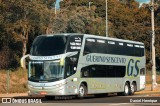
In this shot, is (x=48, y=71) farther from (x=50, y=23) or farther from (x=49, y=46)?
(x=50, y=23)

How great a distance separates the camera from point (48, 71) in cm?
2652

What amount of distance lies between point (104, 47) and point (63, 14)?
2977 cm

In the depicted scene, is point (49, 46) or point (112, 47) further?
point (112, 47)

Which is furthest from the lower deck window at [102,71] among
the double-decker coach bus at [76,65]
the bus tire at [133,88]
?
the bus tire at [133,88]

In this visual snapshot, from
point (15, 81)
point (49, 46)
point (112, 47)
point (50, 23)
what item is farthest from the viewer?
point (50, 23)

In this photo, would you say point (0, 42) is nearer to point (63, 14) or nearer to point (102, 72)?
point (63, 14)

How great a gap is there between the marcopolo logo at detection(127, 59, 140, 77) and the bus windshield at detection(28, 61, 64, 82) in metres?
8.52

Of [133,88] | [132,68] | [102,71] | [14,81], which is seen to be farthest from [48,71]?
[14,81]

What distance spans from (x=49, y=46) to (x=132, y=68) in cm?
952

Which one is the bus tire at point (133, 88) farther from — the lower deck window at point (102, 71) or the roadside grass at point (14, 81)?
the roadside grass at point (14, 81)

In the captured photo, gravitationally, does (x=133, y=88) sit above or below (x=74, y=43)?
below

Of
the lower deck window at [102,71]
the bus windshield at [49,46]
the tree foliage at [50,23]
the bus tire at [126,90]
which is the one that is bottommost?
the bus tire at [126,90]

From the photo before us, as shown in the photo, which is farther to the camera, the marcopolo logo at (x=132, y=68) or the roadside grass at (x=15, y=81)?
the roadside grass at (x=15, y=81)

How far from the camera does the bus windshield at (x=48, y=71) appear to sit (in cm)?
2636
